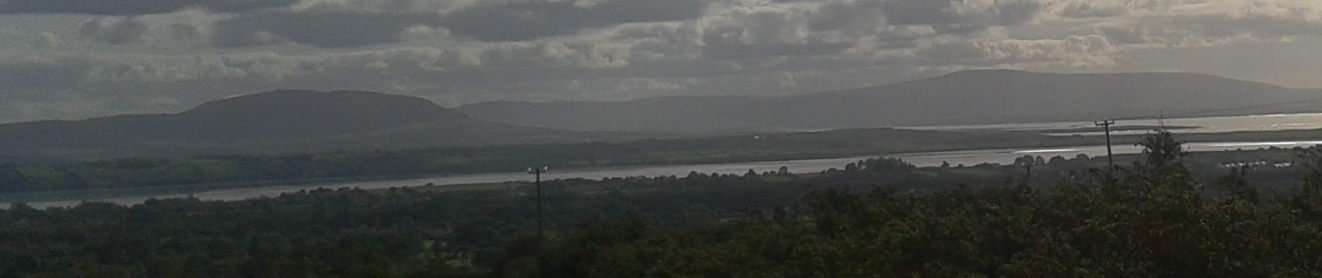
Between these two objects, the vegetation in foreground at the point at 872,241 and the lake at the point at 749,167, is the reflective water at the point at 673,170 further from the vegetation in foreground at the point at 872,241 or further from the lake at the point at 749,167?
the vegetation in foreground at the point at 872,241

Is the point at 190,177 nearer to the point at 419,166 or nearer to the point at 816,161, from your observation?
the point at 419,166

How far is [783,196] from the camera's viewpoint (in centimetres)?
6078

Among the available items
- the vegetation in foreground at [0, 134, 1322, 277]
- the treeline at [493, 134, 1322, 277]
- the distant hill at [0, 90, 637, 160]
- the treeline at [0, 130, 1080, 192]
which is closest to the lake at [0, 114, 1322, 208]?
the treeline at [0, 130, 1080, 192]

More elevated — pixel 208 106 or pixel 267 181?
pixel 208 106

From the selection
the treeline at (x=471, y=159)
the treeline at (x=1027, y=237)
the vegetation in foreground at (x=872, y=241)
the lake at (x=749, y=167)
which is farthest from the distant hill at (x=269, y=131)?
the treeline at (x=1027, y=237)

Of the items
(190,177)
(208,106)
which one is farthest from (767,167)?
(208,106)

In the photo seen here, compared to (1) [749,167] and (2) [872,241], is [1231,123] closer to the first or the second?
(1) [749,167]

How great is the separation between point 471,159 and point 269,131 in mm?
57856

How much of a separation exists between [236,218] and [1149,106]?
9467 cm

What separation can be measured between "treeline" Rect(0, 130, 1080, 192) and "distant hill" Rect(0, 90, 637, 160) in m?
21.5

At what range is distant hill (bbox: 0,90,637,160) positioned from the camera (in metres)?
140

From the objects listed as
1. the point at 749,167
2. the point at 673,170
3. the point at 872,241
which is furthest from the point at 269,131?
the point at 872,241

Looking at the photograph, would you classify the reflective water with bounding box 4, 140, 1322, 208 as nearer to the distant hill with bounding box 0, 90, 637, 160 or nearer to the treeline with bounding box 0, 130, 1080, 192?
the treeline with bounding box 0, 130, 1080, 192

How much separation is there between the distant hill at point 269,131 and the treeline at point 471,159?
21477 millimetres
